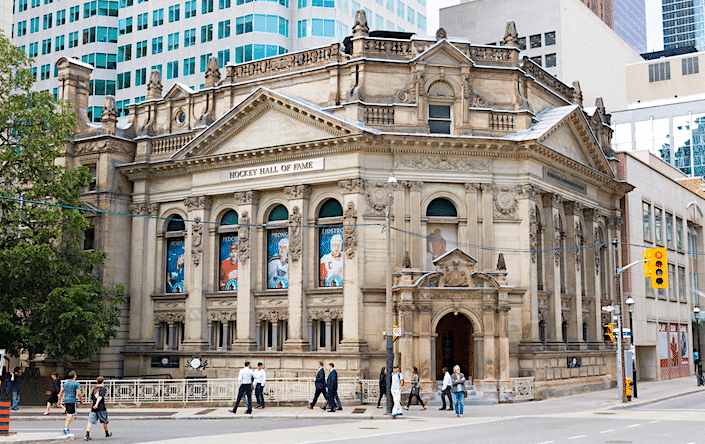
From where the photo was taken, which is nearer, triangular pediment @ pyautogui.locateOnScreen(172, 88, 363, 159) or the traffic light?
the traffic light

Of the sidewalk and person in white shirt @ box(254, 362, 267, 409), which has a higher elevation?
person in white shirt @ box(254, 362, 267, 409)

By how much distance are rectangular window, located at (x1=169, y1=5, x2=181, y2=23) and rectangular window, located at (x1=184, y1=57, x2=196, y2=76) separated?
4.43 meters

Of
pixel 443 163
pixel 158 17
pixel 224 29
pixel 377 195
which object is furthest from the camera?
pixel 158 17

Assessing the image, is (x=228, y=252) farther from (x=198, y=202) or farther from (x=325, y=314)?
(x=325, y=314)

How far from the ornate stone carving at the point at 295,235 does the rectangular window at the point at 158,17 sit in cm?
4343

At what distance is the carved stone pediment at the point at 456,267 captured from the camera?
129ft

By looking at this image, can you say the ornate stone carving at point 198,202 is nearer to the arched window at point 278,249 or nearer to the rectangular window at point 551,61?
the arched window at point 278,249

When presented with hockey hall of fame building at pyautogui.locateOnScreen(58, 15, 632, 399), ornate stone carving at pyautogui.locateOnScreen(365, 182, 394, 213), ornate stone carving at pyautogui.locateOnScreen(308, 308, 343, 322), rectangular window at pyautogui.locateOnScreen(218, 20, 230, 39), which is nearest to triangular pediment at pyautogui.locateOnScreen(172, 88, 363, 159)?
hockey hall of fame building at pyautogui.locateOnScreen(58, 15, 632, 399)

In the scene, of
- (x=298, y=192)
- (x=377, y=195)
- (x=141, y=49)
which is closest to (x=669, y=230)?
(x=377, y=195)

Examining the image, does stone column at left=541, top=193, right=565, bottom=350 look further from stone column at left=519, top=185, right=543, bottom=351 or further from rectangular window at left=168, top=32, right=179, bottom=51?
rectangular window at left=168, top=32, right=179, bottom=51

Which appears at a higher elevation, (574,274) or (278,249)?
(278,249)

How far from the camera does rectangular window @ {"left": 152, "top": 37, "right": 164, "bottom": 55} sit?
262ft

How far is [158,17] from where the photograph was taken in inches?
3162

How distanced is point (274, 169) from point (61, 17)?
51.6m
